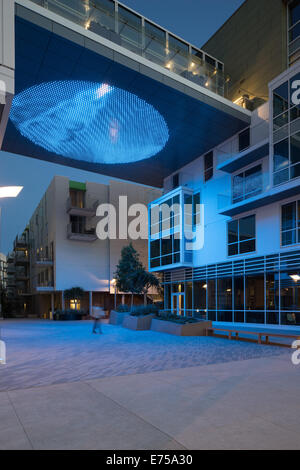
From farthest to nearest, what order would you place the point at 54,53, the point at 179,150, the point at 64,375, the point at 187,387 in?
the point at 179,150
the point at 54,53
the point at 64,375
the point at 187,387

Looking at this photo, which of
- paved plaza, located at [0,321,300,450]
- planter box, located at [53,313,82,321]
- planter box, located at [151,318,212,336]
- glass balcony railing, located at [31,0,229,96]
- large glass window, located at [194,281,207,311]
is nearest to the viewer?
paved plaza, located at [0,321,300,450]

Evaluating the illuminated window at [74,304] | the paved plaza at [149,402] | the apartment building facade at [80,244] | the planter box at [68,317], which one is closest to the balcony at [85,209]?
the apartment building facade at [80,244]

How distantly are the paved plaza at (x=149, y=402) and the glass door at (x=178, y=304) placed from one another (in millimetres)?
17049

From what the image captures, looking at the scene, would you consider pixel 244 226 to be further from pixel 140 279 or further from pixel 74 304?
pixel 74 304

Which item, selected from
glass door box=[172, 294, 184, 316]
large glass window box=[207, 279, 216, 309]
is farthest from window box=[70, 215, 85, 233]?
large glass window box=[207, 279, 216, 309]

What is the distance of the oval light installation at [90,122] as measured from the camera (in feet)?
66.1

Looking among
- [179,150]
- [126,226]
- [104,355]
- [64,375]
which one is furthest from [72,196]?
[64,375]

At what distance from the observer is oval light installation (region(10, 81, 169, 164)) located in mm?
20141

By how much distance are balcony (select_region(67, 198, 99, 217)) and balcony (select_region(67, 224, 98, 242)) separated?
1.76 m

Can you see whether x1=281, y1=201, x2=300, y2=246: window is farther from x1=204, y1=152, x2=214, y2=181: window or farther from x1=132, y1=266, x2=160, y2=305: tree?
x1=132, y1=266, x2=160, y2=305: tree

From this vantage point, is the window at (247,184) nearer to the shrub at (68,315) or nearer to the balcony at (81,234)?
the shrub at (68,315)

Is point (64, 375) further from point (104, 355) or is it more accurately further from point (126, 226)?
point (126, 226)

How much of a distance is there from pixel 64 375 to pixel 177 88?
16694 mm

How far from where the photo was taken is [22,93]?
19656 millimetres
